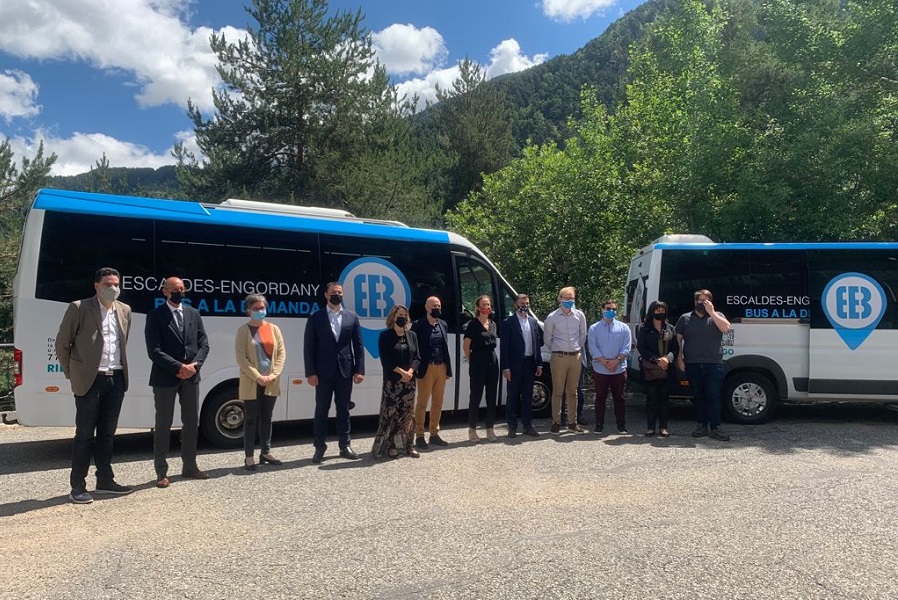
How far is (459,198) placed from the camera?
114 feet

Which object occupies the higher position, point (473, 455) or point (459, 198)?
point (459, 198)

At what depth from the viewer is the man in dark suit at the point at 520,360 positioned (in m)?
7.88

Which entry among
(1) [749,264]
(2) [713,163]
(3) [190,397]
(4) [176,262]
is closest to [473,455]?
(3) [190,397]

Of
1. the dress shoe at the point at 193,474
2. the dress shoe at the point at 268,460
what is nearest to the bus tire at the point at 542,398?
the dress shoe at the point at 268,460

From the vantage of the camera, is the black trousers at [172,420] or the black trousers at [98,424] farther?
the black trousers at [172,420]

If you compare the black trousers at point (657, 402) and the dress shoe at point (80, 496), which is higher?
the black trousers at point (657, 402)

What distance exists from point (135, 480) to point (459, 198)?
30009mm

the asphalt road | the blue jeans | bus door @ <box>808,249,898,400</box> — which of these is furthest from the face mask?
bus door @ <box>808,249,898,400</box>

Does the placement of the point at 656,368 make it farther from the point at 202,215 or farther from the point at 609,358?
the point at 202,215

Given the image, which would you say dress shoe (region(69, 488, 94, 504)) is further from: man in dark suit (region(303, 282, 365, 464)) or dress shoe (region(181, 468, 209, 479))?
man in dark suit (region(303, 282, 365, 464))

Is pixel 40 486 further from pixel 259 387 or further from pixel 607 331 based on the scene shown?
pixel 607 331

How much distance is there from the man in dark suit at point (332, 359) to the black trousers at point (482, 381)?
5.27ft

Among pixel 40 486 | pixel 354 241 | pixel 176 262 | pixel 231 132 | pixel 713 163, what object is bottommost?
pixel 40 486

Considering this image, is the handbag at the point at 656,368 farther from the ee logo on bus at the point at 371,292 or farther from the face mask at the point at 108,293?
the face mask at the point at 108,293
